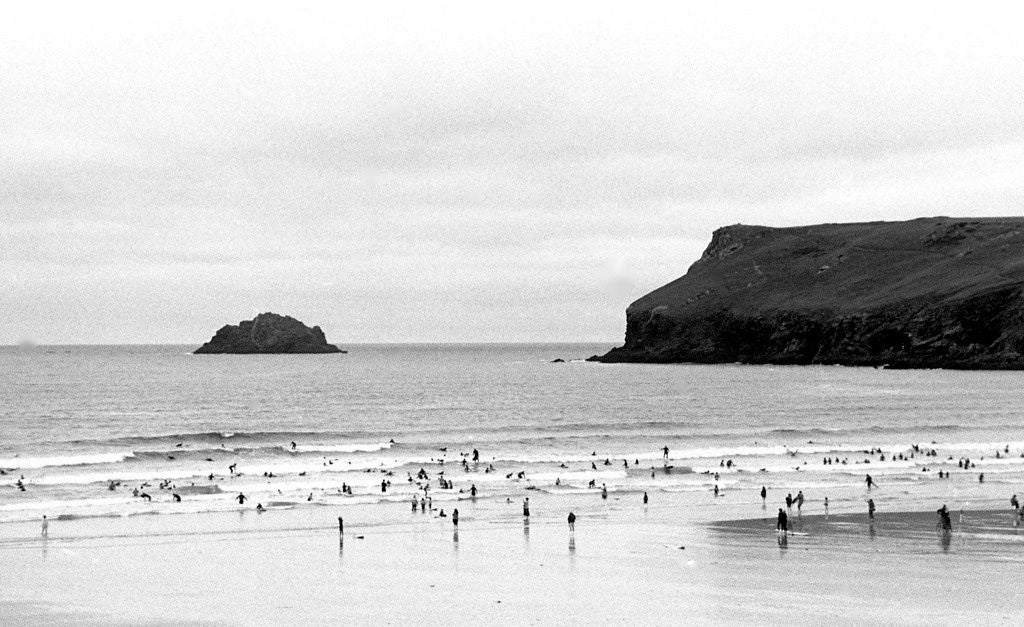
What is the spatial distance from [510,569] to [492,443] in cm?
4519

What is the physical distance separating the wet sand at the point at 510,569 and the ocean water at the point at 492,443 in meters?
6.84

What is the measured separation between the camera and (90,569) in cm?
3753

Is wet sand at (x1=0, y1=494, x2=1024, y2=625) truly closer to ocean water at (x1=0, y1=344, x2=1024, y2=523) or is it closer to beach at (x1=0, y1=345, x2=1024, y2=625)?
beach at (x1=0, y1=345, x2=1024, y2=625)

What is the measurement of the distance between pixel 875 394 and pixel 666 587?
109 m

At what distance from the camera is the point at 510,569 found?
123 ft

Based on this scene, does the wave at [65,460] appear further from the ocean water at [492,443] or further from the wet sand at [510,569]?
the wet sand at [510,569]

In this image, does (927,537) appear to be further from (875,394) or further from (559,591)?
(875,394)

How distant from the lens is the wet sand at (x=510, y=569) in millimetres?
30906

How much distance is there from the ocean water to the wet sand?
684 centimetres

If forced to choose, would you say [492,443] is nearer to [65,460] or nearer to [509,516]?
[65,460]

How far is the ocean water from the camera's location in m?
58.3

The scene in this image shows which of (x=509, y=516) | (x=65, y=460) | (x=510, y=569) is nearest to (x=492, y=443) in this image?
(x=65, y=460)

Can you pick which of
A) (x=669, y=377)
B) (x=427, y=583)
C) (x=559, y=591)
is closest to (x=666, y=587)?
(x=559, y=591)

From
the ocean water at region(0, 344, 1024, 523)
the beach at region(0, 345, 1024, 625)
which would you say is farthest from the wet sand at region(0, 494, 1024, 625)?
the ocean water at region(0, 344, 1024, 523)
